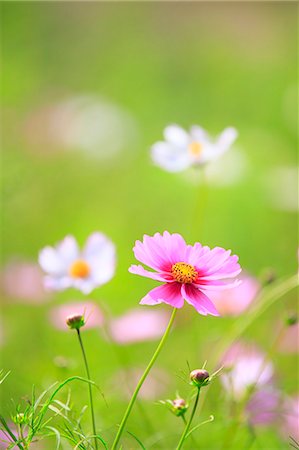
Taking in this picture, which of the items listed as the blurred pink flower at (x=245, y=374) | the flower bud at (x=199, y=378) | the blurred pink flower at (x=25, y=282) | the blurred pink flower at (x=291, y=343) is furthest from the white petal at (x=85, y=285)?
the blurred pink flower at (x=291, y=343)

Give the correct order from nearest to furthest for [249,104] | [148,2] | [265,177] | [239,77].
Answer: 1. [265,177]
2. [249,104]
3. [239,77]
4. [148,2]

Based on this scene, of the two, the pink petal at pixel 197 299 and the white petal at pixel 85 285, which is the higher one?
the white petal at pixel 85 285

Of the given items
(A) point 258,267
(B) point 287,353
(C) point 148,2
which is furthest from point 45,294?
(C) point 148,2

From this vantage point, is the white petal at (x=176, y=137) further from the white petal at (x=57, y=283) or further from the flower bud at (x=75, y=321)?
the flower bud at (x=75, y=321)

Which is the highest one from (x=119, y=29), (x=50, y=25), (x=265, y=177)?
(x=119, y=29)

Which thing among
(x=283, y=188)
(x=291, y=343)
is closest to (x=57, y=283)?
(x=291, y=343)

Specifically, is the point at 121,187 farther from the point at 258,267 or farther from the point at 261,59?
the point at 261,59

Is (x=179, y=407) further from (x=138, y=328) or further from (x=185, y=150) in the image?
(x=138, y=328)
